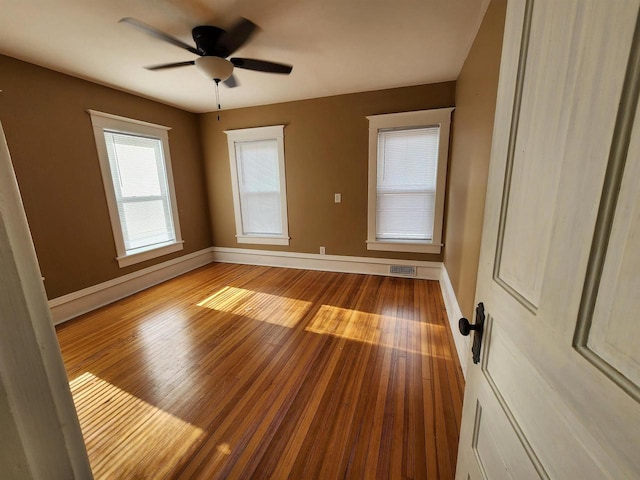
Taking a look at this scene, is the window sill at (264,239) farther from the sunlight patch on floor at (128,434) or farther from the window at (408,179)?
the sunlight patch on floor at (128,434)

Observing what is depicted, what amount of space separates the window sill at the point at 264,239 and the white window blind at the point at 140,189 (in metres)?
1.10

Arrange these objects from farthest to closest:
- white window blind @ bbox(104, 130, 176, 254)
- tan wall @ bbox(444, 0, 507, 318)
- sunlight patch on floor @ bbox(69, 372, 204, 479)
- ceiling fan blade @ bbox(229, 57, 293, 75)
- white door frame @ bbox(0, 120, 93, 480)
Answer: white window blind @ bbox(104, 130, 176, 254), ceiling fan blade @ bbox(229, 57, 293, 75), tan wall @ bbox(444, 0, 507, 318), sunlight patch on floor @ bbox(69, 372, 204, 479), white door frame @ bbox(0, 120, 93, 480)

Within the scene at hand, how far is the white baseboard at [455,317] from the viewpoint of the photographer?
1889 millimetres

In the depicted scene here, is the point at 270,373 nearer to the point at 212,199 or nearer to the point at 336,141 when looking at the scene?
the point at 336,141

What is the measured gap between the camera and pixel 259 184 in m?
4.25

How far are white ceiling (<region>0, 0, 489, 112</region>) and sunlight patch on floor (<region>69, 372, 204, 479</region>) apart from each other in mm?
2603

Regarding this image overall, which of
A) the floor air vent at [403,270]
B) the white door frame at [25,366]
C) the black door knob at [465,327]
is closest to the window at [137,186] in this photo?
the floor air vent at [403,270]

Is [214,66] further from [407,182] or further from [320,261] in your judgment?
[320,261]

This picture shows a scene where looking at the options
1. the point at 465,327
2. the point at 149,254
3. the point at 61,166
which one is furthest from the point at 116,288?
the point at 465,327

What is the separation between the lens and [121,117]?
318 centimetres

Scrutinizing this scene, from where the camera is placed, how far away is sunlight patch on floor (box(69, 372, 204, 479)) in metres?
1.32

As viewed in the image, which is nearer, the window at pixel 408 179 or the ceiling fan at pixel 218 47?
the ceiling fan at pixel 218 47

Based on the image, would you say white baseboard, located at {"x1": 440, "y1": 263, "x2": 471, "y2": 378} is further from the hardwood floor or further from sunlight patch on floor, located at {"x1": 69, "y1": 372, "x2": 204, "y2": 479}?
sunlight patch on floor, located at {"x1": 69, "y1": 372, "x2": 204, "y2": 479}

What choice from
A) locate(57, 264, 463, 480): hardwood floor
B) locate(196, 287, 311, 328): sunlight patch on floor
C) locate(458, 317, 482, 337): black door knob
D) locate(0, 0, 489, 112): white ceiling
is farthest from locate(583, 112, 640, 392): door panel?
locate(196, 287, 311, 328): sunlight patch on floor
